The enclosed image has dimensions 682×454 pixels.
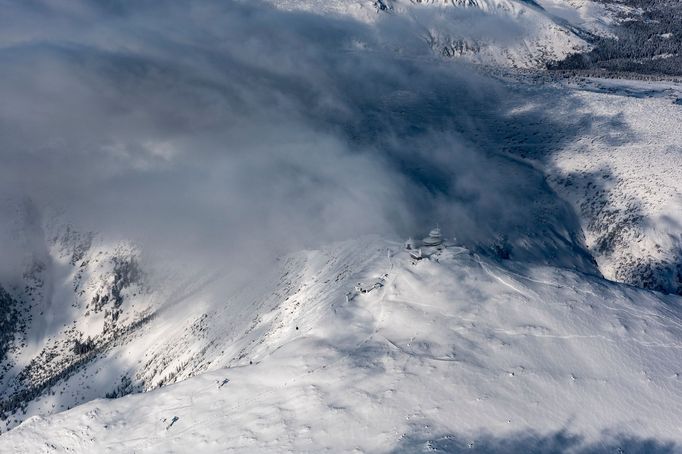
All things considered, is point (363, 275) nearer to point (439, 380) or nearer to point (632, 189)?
point (439, 380)

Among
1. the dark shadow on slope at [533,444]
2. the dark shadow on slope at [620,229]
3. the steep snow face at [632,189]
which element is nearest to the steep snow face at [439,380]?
the dark shadow on slope at [533,444]

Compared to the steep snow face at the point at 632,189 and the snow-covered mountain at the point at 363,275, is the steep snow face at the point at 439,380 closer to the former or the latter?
the snow-covered mountain at the point at 363,275

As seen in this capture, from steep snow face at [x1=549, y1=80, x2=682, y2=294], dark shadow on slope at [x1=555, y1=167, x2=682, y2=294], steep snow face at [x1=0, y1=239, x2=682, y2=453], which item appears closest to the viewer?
steep snow face at [x1=0, y1=239, x2=682, y2=453]

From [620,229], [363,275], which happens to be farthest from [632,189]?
[363,275]

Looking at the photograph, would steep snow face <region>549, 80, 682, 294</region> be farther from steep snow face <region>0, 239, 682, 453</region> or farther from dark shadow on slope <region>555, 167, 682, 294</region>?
steep snow face <region>0, 239, 682, 453</region>

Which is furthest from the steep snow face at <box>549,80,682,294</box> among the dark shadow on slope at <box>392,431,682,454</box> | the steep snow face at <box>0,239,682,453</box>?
the dark shadow on slope at <box>392,431,682,454</box>

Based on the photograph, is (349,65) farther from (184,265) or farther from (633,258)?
(633,258)

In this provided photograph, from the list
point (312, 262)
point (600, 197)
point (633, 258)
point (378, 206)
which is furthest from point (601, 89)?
point (312, 262)
